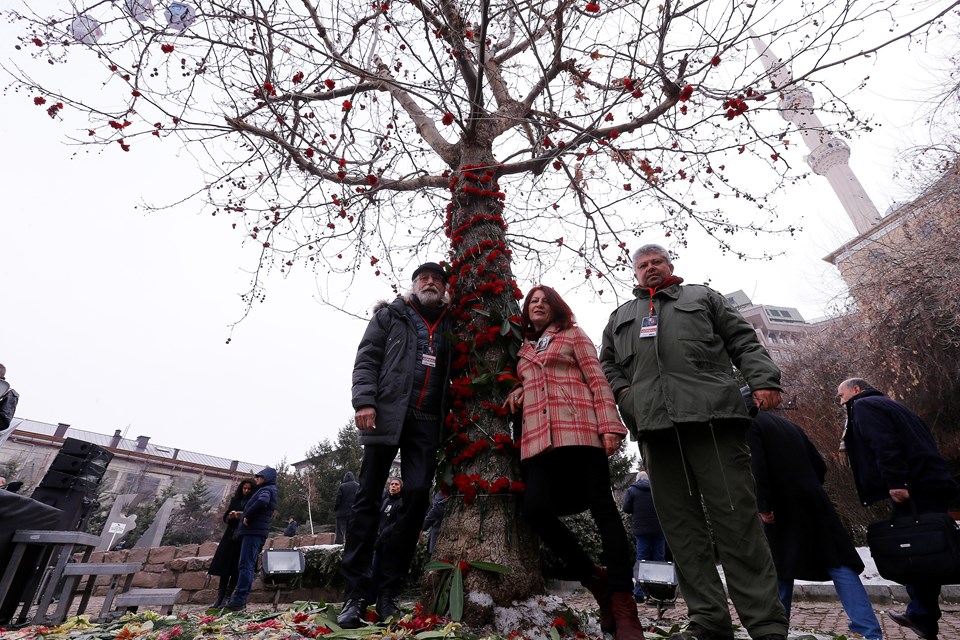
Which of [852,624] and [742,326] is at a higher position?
[742,326]

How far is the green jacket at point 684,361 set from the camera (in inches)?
95.7

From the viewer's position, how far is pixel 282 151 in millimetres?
5301

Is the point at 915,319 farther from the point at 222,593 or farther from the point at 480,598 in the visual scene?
the point at 222,593

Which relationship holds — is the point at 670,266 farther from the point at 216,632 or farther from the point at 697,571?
the point at 216,632

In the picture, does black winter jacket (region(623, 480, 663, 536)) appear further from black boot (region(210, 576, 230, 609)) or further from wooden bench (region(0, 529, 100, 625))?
wooden bench (region(0, 529, 100, 625))

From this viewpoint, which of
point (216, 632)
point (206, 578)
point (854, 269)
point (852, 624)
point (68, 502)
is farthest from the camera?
point (854, 269)

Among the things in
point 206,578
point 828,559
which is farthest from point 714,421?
point 206,578

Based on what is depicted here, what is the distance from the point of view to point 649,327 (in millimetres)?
2783

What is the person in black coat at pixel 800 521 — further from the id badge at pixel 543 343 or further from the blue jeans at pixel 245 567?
the blue jeans at pixel 245 567

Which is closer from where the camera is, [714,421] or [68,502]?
[714,421]

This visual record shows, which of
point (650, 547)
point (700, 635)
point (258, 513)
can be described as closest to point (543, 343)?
point (700, 635)

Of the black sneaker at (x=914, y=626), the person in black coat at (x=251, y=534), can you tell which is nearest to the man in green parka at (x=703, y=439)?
the black sneaker at (x=914, y=626)

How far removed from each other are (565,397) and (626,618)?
110 centimetres

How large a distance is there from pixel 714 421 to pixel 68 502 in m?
7.18
